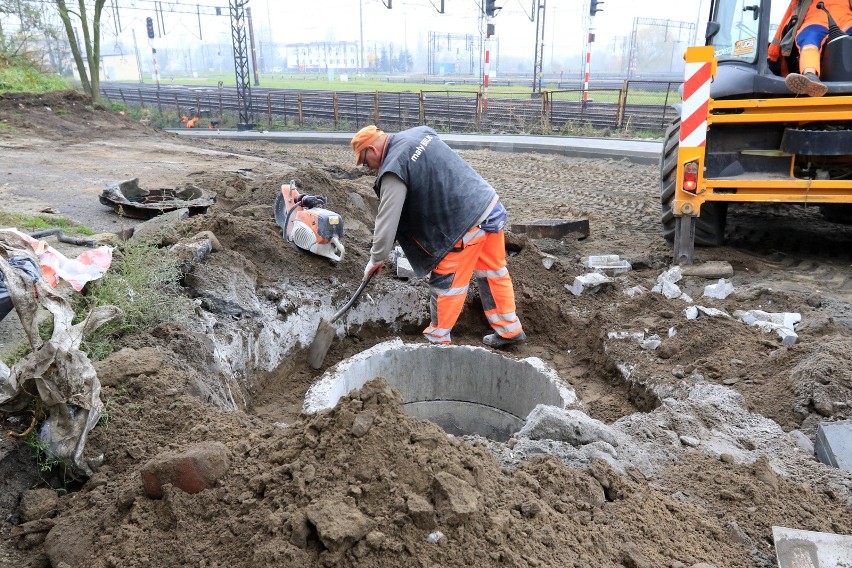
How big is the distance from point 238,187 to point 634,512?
21.0 ft

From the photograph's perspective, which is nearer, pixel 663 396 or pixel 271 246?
pixel 663 396

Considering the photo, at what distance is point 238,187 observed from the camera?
24.4ft

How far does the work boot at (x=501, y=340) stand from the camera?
487 centimetres

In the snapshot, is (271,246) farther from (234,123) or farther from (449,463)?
(234,123)

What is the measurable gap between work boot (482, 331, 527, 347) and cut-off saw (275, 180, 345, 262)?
4.56 feet

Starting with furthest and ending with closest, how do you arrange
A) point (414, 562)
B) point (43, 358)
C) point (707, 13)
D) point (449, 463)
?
1. point (707, 13)
2. point (43, 358)
3. point (449, 463)
4. point (414, 562)

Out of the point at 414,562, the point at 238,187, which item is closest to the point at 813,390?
the point at 414,562

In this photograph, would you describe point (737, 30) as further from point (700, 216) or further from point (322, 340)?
point (322, 340)

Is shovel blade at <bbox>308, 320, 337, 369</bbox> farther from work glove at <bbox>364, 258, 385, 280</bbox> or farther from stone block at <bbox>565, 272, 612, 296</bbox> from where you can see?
stone block at <bbox>565, 272, 612, 296</bbox>

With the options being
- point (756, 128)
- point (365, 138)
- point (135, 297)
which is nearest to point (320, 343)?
point (135, 297)

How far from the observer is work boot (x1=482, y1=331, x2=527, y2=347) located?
487cm

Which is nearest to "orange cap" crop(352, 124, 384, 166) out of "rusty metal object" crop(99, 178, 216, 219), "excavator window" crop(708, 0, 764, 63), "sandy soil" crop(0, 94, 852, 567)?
"sandy soil" crop(0, 94, 852, 567)

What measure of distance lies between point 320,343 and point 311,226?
97 centimetres

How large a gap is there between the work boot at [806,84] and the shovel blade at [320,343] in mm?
4014
